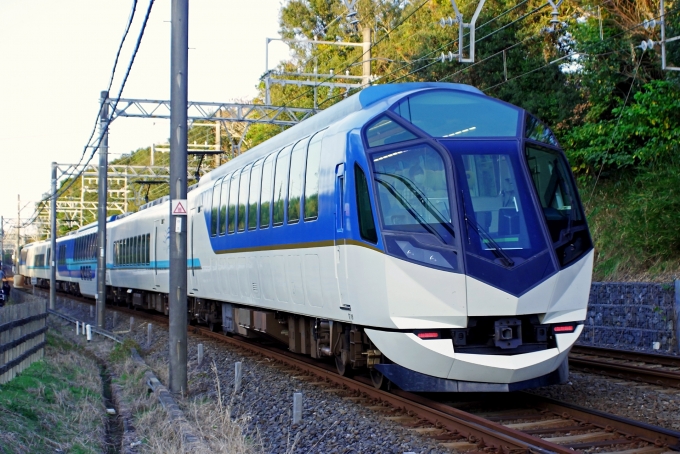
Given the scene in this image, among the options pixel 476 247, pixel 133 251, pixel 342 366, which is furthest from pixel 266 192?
pixel 133 251

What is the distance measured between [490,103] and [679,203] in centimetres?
966

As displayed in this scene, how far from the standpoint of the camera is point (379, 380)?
32.0 feet

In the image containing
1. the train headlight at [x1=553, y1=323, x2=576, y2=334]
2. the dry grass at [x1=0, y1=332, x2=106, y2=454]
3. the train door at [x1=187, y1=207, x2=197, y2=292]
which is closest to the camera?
the dry grass at [x1=0, y1=332, x2=106, y2=454]

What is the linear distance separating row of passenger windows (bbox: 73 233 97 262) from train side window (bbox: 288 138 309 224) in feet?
75.0

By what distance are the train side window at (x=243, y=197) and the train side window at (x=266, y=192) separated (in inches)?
38.8

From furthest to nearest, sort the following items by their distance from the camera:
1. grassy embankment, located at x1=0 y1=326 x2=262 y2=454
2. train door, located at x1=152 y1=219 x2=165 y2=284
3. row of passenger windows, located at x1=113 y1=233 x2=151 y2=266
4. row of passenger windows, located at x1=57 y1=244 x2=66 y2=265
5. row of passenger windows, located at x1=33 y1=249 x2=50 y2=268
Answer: row of passenger windows, located at x1=33 y1=249 x2=50 y2=268, row of passenger windows, located at x1=57 y1=244 x2=66 y2=265, row of passenger windows, located at x1=113 y1=233 x2=151 y2=266, train door, located at x1=152 y1=219 x2=165 y2=284, grassy embankment, located at x1=0 y1=326 x2=262 y2=454

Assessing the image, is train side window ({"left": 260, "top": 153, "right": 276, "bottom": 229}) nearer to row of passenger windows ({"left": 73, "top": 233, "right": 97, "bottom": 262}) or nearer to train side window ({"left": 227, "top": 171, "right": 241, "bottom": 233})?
train side window ({"left": 227, "top": 171, "right": 241, "bottom": 233})

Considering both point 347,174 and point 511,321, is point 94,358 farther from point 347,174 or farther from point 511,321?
point 511,321

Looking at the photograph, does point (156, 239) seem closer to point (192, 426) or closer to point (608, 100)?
point (608, 100)

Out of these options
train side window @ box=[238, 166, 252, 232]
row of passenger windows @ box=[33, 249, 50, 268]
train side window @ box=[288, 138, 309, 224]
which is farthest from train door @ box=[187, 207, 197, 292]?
row of passenger windows @ box=[33, 249, 50, 268]

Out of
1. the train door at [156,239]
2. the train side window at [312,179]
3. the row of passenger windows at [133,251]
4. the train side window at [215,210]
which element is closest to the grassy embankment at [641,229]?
the train side window at [215,210]

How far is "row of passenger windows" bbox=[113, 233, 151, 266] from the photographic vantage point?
80.5ft

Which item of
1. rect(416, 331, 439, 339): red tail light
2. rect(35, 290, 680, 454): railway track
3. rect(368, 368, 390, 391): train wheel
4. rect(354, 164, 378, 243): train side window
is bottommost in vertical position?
rect(35, 290, 680, 454): railway track

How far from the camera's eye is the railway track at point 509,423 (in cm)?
705
